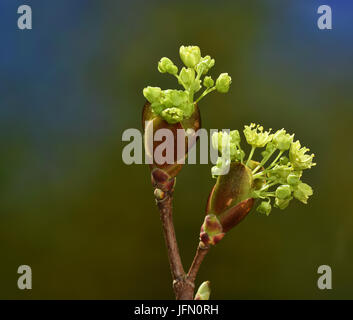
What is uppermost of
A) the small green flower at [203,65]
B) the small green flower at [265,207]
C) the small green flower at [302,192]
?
the small green flower at [203,65]

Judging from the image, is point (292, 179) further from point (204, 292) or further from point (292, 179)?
point (204, 292)

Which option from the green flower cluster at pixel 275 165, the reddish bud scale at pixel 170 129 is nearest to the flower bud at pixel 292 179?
the green flower cluster at pixel 275 165

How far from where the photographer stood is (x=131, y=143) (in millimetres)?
587

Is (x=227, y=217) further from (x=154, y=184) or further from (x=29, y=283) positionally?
(x=29, y=283)

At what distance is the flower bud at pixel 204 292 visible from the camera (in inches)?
21.7

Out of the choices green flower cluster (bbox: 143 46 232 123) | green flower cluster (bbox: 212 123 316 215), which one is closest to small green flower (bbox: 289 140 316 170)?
green flower cluster (bbox: 212 123 316 215)

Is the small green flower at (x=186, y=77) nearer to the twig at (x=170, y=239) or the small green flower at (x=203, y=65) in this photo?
the small green flower at (x=203, y=65)

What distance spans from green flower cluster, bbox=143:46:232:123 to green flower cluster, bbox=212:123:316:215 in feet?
0.19

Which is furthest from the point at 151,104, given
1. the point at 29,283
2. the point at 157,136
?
the point at 29,283

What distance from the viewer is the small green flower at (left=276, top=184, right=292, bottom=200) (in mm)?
551

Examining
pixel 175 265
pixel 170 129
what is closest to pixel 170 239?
pixel 175 265

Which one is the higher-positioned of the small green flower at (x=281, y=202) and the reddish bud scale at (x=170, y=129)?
the reddish bud scale at (x=170, y=129)

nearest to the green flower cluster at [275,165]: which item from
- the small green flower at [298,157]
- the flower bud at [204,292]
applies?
the small green flower at [298,157]

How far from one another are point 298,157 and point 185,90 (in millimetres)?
171
